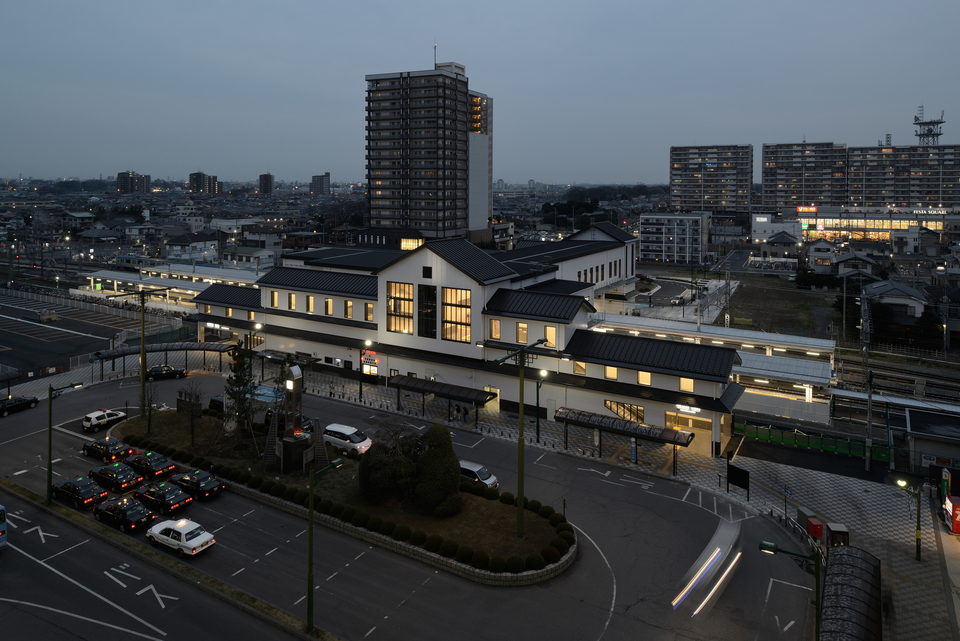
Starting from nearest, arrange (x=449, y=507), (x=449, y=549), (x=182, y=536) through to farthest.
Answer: (x=449, y=549), (x=182, y=536), (x=449, y=507)

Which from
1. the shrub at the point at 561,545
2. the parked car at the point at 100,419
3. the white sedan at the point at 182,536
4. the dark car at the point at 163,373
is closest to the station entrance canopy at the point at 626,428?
the shrub at the point at 561,545

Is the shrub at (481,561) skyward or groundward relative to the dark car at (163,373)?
groundward

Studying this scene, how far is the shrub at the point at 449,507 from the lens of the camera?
27609 mm

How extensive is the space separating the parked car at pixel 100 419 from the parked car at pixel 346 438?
1519 cm

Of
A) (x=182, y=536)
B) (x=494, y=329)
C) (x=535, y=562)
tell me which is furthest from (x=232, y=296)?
(x=535, y=562)

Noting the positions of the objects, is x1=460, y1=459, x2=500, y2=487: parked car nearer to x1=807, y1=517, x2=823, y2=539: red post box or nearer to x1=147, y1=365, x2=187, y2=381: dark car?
x1=807, y1=517, x2=823, y2=539: red post box

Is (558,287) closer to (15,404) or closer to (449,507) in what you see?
(449,507)

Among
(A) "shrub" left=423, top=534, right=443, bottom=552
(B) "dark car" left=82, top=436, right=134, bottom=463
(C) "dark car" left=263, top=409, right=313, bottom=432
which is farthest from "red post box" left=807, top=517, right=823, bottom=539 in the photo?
(B) "dark car" left=82, top=436, right=134, bottom=463

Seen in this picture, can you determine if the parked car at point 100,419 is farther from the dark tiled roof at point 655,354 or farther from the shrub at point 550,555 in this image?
the shrub at point 550,555

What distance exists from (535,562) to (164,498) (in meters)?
18.2

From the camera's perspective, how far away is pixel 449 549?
24.9 metres

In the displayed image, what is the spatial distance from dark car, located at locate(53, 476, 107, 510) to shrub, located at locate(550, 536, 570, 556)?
22.5 m

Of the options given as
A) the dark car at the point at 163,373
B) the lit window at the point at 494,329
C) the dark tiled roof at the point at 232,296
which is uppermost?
the dark tiled roof at the point at 232,296

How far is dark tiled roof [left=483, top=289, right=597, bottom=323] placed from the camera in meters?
42.2
